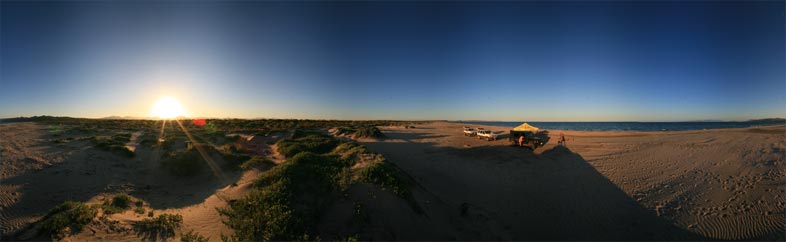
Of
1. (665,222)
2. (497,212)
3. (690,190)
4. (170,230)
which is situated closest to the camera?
(170,230)

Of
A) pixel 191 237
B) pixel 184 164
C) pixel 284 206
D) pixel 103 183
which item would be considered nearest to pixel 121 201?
pixel 103 183

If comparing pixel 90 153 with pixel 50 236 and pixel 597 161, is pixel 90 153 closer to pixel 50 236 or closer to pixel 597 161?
pixel 50 236

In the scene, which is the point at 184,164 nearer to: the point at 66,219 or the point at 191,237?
the point at 66,219

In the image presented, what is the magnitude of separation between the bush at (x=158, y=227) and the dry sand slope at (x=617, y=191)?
865 centimetres

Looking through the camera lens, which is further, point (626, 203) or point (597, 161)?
point (597, 161)

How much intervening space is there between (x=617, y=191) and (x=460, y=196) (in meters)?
7.33

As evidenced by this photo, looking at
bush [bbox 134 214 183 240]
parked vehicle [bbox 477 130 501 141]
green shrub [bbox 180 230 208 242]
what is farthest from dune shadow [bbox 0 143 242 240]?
parked vehicle [bbox 477 130 501 141]

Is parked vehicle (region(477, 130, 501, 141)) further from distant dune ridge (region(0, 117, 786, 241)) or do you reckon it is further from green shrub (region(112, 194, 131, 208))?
green shrub (region(112, 194, 131, 208))

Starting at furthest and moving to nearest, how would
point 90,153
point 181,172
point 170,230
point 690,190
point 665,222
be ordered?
1. point 90,153
2. point 181,172
3. point 690,190
4. point 665,222
5. point 170,230

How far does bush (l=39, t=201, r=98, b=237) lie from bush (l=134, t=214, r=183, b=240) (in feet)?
3.22

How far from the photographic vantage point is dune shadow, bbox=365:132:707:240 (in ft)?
28.8

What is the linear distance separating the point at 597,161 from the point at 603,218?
35.0 feet

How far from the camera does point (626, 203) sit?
10.8 metres

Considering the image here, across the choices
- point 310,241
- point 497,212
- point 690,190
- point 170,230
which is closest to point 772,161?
point 690,190
